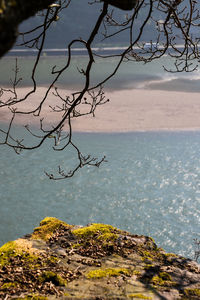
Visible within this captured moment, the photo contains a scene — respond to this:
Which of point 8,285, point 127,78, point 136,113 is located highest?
point 8,285

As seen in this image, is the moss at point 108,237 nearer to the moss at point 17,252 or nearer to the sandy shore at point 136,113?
the moss at point 17,252

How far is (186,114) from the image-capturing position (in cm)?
3025

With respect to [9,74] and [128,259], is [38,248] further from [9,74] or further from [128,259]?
[9,74]

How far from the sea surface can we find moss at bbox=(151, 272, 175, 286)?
993 cm

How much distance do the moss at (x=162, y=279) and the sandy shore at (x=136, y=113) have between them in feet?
74.6

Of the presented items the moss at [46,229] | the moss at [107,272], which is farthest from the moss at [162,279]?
the moss at [46,229]

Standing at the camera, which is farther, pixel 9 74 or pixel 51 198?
pixel 9 74

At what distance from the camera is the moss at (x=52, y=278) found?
3.57 m

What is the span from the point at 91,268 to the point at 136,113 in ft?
88.8

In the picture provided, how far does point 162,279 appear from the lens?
375cm

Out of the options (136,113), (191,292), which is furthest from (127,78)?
(191,292)

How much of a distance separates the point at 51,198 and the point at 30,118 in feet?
41.8

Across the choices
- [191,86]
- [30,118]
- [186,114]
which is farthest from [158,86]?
[30,118]

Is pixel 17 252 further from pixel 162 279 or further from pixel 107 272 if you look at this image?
pixel 162 279
